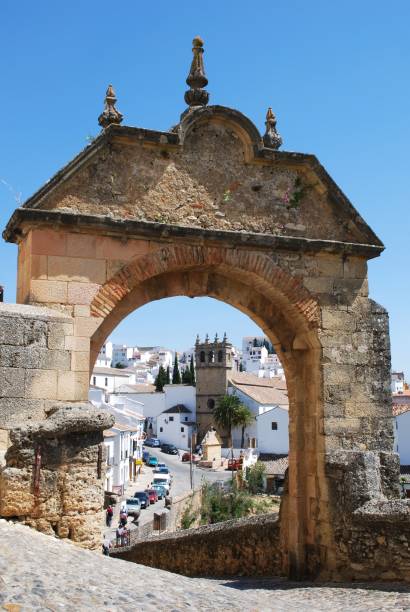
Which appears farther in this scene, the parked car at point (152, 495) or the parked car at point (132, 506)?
the parked car at point (152, 495)

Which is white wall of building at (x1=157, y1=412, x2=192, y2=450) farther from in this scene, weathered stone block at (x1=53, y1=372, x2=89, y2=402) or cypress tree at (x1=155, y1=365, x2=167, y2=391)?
weathered stone block at (x1=53, y1=372, x2=89, y2=402)

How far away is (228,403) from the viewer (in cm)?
6550

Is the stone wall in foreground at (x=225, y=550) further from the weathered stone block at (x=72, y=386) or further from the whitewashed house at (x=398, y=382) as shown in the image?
the whitewashed house at (x=398, y=382)

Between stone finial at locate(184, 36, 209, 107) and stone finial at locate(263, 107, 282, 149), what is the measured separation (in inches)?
37.4

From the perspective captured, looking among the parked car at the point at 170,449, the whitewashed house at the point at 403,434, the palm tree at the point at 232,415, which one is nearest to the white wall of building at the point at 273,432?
the palm tree at the point at 232,415

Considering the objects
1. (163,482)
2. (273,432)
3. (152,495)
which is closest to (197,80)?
(152,495)

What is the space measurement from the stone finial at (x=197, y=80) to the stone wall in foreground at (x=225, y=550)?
611 centimetres

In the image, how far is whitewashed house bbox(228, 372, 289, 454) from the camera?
52969 millimetres

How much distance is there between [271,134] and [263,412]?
53848mm

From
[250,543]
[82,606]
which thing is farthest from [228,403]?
[82,606]

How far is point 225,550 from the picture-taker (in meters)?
11.4

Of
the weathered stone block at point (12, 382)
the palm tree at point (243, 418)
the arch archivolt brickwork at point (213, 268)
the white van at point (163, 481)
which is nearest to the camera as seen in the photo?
the weathered stone block at point (12, 382)

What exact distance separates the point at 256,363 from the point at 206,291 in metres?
122

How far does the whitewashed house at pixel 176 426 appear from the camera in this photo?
232ft
